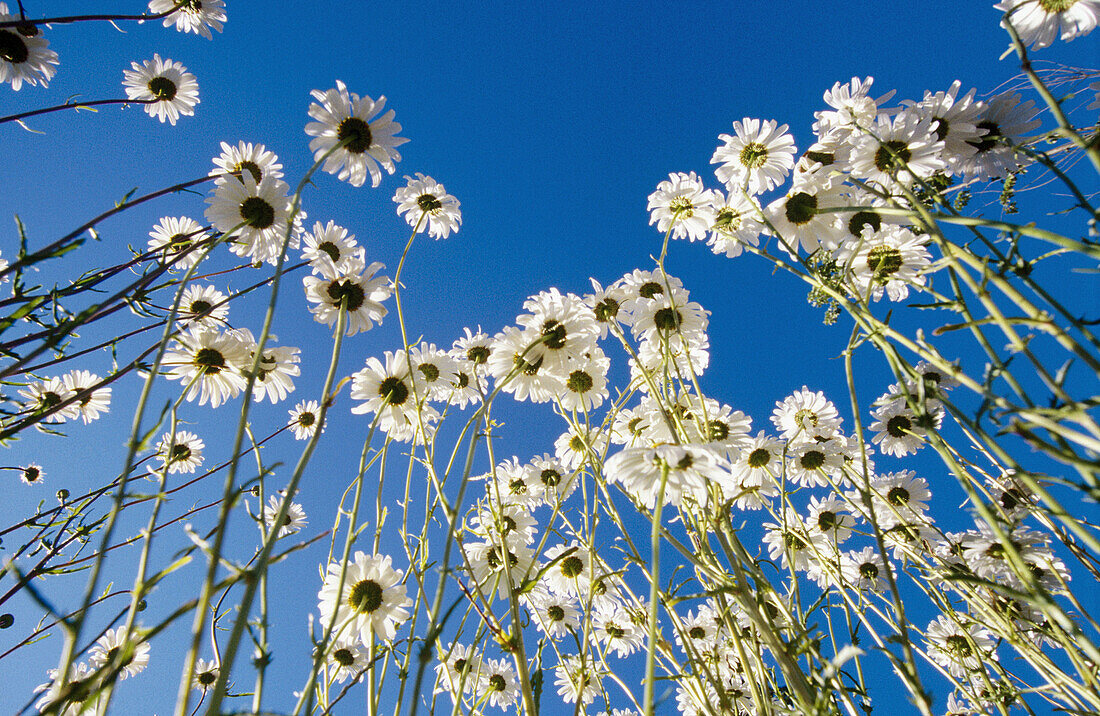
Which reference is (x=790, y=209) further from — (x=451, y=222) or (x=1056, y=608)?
(x=451, y=222)

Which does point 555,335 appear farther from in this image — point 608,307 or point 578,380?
point 608,307

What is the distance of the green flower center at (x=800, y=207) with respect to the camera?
1.16 metres

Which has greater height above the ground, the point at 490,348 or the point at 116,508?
the point at 490,348

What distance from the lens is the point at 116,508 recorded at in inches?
19.6

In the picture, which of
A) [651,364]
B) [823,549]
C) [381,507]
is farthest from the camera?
[823,549]

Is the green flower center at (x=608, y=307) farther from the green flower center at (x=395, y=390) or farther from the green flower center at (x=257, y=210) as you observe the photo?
the green flower center at (x=257, y=210)

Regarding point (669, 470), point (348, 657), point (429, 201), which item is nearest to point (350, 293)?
point (669, 470)

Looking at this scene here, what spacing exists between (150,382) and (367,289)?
733 millimetres

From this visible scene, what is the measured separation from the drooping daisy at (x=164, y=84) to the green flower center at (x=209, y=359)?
164cm

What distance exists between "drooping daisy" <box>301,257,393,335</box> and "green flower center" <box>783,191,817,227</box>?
0.95 m

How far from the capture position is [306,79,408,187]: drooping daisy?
132 centimetres

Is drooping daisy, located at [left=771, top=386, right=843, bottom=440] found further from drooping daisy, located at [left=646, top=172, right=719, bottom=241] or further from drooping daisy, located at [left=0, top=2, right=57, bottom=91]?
drooping daisy, located at [left=0, top=2, right=57, bottom=91]

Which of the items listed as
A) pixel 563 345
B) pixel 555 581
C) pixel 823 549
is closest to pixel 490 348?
pixel 563 345

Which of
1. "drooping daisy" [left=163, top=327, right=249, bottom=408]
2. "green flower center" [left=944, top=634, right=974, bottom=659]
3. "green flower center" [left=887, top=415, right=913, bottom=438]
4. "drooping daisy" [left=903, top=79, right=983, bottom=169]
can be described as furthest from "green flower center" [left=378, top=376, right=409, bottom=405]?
"green flower center" [left=887, top=415, right=913, bottom=438]
